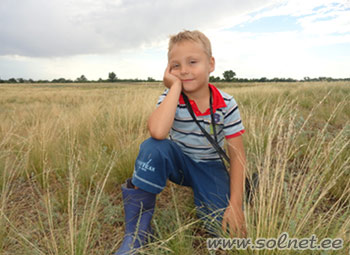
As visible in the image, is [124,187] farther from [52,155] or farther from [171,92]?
[52,155]

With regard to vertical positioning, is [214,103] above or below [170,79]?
below

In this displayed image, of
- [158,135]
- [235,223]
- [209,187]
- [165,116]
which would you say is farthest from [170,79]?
[235,223]

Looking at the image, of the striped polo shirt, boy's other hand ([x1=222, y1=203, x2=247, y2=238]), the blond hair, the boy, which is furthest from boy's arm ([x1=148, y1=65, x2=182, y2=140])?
boy's other hand ([x1=222, y1=203, x2=247, y2=238])

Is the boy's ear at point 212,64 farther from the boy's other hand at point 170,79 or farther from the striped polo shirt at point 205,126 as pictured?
the boy's other hand at point 170,79

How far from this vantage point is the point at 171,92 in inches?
59.8

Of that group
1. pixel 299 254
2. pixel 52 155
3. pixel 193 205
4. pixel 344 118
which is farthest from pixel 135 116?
pixel 344 118

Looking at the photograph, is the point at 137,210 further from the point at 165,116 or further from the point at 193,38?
the point at 193,38

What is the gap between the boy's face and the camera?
155cm

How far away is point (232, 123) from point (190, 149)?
0.36 metres

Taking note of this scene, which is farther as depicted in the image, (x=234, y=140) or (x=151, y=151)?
(x=234, y=140)

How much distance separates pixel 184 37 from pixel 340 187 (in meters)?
1.77

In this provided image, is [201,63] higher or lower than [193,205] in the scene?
higher

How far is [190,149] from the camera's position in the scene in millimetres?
1714

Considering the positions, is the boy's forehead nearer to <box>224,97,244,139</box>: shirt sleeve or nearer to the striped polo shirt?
the striped polo shirt
